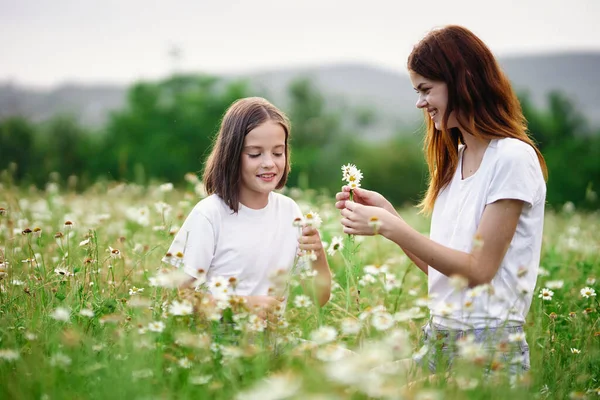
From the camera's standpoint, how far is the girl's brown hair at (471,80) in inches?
102

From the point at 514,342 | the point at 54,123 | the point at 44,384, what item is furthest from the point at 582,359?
the point at 54,123

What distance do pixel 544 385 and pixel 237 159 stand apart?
1779mm

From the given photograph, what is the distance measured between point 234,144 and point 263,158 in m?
0.17

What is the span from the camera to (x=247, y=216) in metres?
2.96

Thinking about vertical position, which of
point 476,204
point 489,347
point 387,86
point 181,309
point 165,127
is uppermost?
point 387,86

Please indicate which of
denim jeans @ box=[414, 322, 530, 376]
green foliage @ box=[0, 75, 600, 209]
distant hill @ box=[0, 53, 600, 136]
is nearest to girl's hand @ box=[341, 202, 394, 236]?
denim jeans @ box=[414, 322, 530, 376]

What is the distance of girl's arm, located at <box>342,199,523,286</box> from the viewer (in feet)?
7.90

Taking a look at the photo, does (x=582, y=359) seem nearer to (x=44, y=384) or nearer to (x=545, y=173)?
(x=545, y=173)

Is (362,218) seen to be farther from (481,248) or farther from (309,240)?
(481,248)

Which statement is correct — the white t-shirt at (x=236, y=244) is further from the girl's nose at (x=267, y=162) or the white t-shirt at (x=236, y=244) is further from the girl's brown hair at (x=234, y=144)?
Answer: the girl's nose at (x=267, y=162)

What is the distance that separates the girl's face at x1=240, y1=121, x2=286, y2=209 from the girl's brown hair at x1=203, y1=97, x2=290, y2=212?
0.09ft

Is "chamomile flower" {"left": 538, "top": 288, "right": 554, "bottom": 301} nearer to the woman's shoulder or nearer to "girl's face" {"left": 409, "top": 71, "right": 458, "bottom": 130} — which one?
the woman's shoulder

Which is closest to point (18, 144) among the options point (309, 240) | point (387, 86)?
point (309, 240)

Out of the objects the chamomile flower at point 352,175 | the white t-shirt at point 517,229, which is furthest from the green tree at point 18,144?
the white t-shirt at point 517,229
